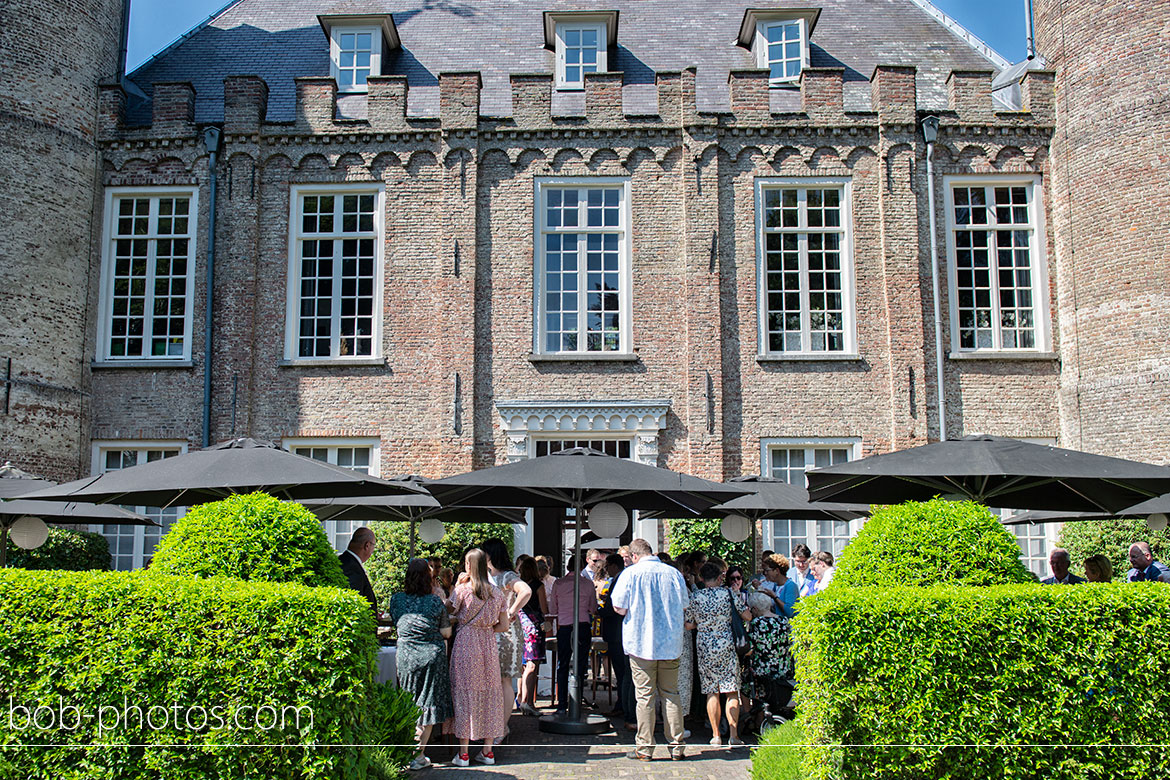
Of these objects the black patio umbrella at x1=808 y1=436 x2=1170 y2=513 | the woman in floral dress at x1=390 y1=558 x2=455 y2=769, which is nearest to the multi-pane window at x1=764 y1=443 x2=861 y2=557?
the black patio umbrella at x1=808 y1=436 x2=1170 y2=513

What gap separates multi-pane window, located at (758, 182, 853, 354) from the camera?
52.1 feet

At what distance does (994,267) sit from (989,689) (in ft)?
39.2

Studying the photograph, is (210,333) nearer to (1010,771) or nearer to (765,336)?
(765,336)

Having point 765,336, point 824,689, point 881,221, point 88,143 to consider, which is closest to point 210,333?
point 88,143

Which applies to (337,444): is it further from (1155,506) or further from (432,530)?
(1155,506)

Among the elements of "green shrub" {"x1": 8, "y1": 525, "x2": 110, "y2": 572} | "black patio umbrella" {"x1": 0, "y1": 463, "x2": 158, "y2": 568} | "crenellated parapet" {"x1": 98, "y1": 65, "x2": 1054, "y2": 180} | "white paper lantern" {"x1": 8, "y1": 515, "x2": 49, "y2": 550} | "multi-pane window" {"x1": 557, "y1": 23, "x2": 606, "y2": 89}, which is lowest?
"green shrub" {"x1": 8, "y1": 525, "x2": 110, "y2": 572}

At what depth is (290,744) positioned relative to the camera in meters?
5.28

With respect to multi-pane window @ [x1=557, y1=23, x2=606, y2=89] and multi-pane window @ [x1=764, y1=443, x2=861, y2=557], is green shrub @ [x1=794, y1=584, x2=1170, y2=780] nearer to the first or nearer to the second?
multi-pane window @ [x1=764, y1=443, x2=861, y2=557]

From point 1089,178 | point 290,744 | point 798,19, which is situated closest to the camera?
point 290,744

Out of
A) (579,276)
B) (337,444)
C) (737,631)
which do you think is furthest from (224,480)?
(579,276)

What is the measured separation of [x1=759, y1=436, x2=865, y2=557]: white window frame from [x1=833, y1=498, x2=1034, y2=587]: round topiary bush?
29.2 ft

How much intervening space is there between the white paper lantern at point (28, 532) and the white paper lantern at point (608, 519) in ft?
20.1

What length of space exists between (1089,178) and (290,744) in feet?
48.6

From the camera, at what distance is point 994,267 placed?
52.6 feet
